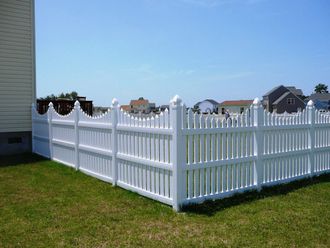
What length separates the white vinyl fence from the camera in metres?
5.91

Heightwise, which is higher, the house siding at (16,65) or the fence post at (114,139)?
the house siding at (16,65)

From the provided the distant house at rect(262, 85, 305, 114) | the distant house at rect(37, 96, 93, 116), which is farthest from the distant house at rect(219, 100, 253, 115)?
the distant house at rect(37, 96, 93, 116)

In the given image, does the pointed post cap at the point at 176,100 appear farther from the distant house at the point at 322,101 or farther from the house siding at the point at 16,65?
the distant house at the point at 322,101

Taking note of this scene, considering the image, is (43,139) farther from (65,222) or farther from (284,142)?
(284,142)

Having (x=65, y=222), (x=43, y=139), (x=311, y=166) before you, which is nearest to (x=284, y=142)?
(x=311, y=166)

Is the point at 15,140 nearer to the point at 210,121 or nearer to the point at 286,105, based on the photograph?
the point at 210,121

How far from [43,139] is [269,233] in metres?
9.06

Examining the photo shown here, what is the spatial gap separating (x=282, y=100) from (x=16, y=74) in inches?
2461

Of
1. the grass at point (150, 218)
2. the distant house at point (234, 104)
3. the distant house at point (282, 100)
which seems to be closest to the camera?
the grass at point (150, 218)

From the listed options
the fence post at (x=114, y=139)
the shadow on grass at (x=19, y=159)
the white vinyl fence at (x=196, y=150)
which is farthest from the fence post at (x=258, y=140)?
the shadow on grass at (x=19, y=159)

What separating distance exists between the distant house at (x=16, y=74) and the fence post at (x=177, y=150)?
869 cm

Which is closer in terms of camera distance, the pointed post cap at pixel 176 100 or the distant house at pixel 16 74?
the pointed post cap at pixel 176 100

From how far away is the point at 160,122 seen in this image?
A: 6133 millimetres

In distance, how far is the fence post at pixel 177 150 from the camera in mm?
5715
